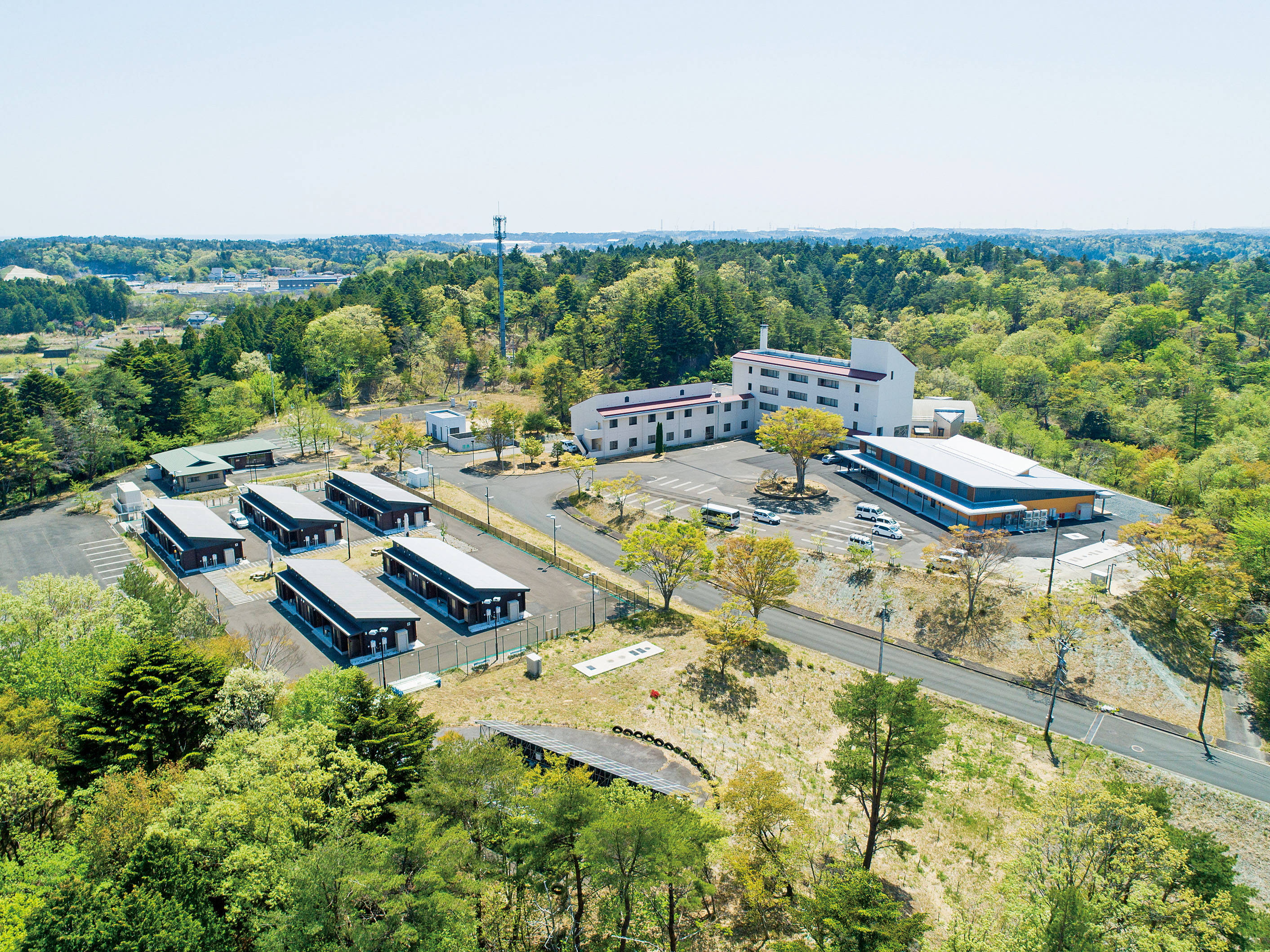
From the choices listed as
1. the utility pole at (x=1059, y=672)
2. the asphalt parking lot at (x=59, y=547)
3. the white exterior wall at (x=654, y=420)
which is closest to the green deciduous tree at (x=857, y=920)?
the utility pole at (x=1059, y=672)

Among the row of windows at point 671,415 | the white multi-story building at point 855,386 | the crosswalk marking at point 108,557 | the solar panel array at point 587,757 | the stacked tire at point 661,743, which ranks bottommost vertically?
the stacked tire at point 661,743

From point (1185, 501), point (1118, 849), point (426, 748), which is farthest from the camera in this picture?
point (1185, 501)

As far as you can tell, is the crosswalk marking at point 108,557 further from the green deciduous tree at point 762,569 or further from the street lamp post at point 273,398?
the green deciduous tree at point 762,569

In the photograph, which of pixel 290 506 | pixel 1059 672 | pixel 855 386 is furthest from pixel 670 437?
pixel 1059 672

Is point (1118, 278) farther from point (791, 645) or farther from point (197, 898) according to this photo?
point (197, 898)

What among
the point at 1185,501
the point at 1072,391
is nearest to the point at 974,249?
the point at 1072,391

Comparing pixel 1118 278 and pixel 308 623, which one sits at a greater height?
pixel 1118 278

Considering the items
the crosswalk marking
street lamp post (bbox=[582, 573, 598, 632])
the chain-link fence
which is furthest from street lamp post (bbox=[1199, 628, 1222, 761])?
the crosswalk marking
